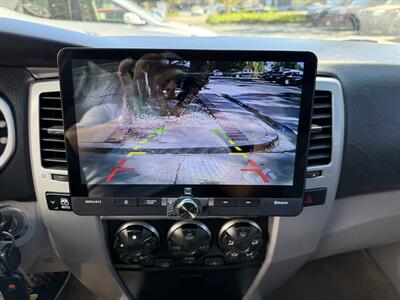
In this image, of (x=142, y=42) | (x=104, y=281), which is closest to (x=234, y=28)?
(x=142, y=42)

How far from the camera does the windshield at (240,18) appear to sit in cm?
178

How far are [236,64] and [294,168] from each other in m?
0.36

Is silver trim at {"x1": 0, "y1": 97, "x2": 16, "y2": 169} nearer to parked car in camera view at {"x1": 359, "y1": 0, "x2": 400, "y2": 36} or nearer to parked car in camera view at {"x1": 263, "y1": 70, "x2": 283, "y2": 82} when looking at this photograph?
parked car in camera view at {"x1": 263, "y1": 70, "x2": 283, "y2": 82}

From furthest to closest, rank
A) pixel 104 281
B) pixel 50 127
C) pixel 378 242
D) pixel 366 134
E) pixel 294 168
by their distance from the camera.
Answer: pixel 378 242 < pixel 104 281 < pixel 366 134 < pixel 50 127 < pixel 294 168

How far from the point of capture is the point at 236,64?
1.12 m

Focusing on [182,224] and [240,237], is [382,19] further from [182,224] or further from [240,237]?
[182,224]

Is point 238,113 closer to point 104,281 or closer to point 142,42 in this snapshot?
point 142,42

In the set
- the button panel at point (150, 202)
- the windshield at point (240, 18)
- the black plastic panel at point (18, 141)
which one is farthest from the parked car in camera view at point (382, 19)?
the black plastic panel at point (18, 141)

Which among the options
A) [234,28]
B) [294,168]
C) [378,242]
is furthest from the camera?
[234,28]

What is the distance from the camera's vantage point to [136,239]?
4.87ft

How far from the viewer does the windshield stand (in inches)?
69.9

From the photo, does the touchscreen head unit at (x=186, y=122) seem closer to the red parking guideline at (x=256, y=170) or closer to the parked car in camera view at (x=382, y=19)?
the red parking guideline at (x=256, y=170)

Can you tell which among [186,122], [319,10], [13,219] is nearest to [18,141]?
[13,219]

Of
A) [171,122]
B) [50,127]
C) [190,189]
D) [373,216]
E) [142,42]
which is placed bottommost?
[373,216]
